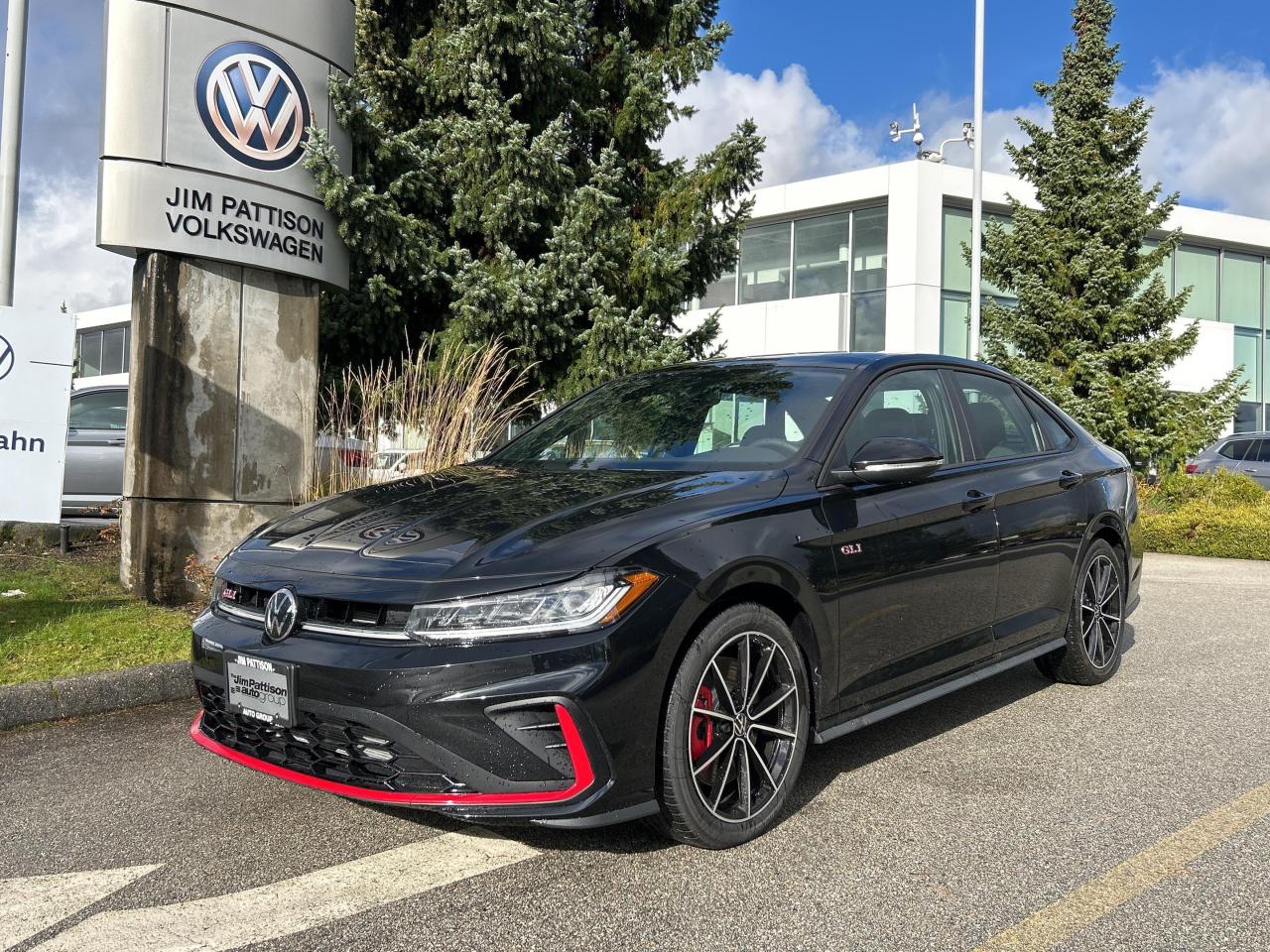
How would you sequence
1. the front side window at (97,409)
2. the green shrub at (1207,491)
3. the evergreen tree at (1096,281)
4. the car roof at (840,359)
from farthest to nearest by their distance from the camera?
1. the evergreen tree at (1096,281)
2. the green shrub at (1207,491)
3. the front side window at (97,409)
4. the car roof at (840,359)

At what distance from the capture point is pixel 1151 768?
420cm

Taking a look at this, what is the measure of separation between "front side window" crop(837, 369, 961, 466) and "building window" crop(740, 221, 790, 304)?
2288cm

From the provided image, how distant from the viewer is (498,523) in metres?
3.40

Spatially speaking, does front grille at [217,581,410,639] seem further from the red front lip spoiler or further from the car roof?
the car roof

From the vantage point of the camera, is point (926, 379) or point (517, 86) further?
point (517, 86)

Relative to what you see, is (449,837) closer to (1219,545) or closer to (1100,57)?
(1219,545)

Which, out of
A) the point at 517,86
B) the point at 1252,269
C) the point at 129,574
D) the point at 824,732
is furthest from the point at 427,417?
the point at 1252,269

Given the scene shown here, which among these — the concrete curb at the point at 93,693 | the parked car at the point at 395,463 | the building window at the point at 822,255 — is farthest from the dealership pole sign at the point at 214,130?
the building window at the point at 822,255

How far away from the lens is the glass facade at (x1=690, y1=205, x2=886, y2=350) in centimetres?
2567

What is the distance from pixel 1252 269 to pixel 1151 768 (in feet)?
104

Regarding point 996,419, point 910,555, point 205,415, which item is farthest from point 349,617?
point 205,415

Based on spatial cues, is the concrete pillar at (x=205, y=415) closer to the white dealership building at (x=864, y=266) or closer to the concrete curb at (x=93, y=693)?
the concrete curb at (x=93, y=693)

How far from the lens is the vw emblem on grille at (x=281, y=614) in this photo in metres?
3.21

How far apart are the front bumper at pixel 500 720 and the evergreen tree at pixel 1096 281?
15700mm
